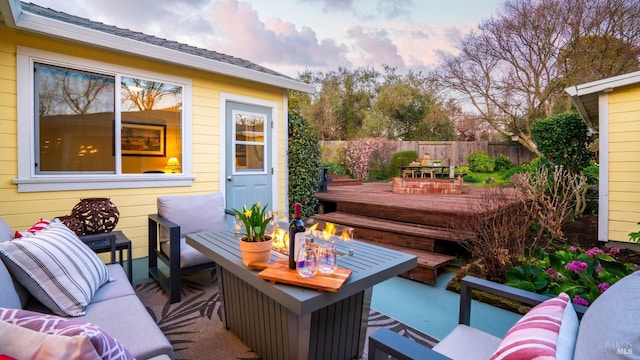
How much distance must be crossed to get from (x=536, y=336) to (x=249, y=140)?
4.49 metres

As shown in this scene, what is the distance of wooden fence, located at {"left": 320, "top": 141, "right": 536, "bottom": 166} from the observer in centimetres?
1235

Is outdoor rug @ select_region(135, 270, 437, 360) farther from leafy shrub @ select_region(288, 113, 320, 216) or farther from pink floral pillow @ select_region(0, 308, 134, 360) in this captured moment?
leafy shrub @ select_region(288, 113, 320, 216)

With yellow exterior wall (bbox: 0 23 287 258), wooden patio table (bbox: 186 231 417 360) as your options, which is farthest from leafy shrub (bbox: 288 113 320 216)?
wooden patio table (bbox: 186 231 417 360)

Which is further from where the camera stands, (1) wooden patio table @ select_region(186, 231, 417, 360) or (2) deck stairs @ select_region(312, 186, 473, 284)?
(2) deck stairs @ select_region(312, 186, 473, 284)

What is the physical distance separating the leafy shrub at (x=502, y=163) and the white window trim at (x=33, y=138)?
38.7 feet

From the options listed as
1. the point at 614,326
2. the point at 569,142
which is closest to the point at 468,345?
the point at 614,326

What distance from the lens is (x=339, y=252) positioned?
2059 mm

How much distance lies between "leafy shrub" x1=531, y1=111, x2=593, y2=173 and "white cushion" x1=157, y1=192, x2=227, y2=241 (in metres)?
5.73

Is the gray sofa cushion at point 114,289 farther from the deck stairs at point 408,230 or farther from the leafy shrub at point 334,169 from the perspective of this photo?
the leafy shrub at point 334,169

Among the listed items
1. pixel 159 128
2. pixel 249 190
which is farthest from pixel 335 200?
pixel 159 128

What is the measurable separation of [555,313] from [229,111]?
4.46 m

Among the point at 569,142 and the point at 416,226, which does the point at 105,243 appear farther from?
the point at 569,142

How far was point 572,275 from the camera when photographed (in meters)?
2.73

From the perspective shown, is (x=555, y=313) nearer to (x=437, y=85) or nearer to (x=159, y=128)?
(x=159, y=128)
